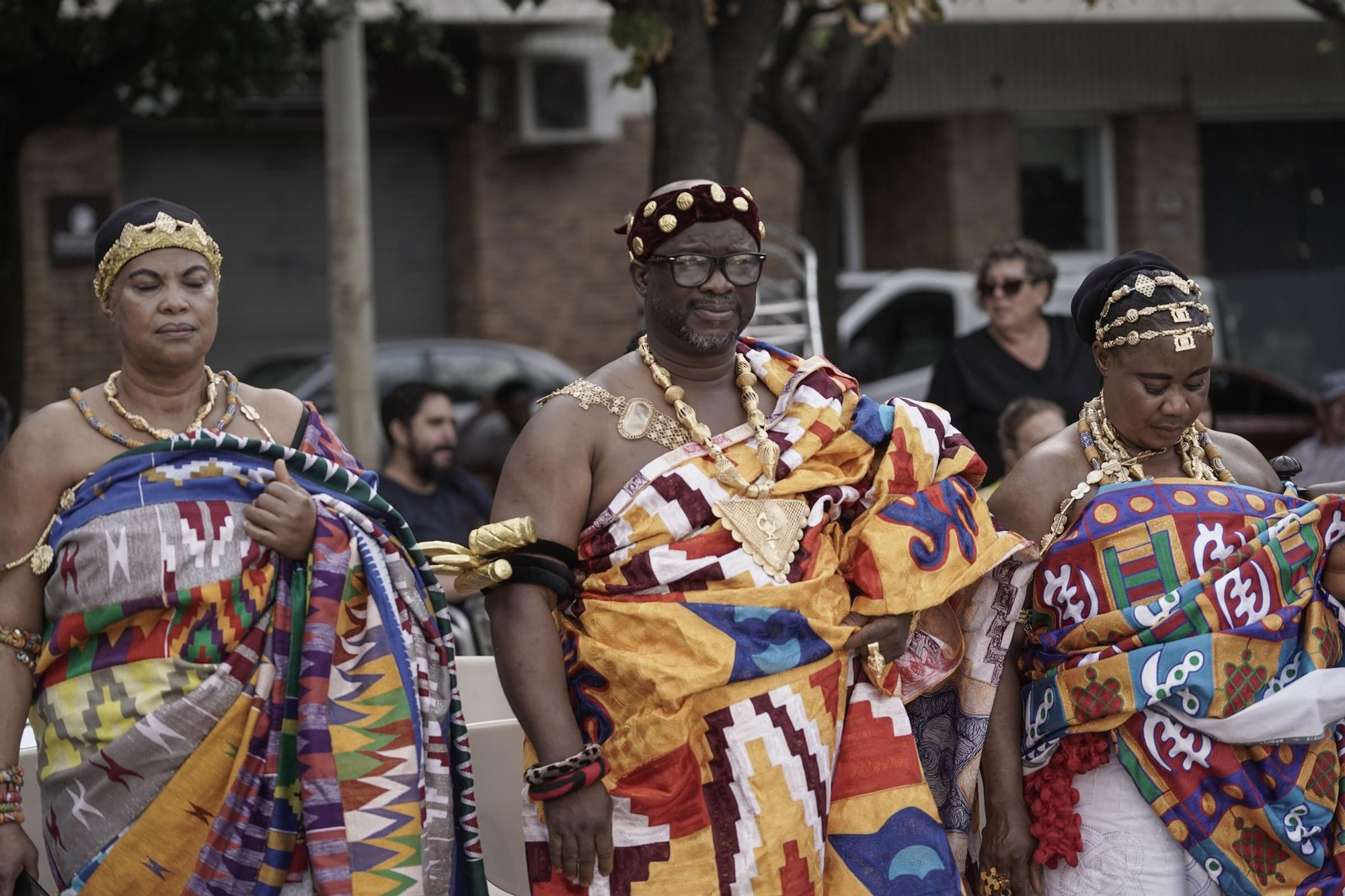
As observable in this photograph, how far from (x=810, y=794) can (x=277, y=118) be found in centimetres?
1216

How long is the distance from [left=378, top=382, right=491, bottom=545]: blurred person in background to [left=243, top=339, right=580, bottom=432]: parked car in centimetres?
463

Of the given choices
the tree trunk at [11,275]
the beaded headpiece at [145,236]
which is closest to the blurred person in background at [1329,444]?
the tree trunk at [11,275]

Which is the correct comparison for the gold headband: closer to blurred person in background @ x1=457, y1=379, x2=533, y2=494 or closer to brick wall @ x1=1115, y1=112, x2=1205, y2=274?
blurred person in background @ x1=457, y1=379, x2=533, y2=494

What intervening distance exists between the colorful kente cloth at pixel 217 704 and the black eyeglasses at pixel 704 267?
908mm

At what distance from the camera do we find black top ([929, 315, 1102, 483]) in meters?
6.61

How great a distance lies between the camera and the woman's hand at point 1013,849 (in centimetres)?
382

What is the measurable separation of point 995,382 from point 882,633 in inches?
125

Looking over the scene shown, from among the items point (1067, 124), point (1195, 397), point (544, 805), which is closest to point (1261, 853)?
point (1195, 397)

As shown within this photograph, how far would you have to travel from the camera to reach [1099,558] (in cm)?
377

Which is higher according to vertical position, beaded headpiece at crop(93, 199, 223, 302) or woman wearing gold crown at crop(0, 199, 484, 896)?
beaded headpiece at crop(93, 199, 223, 302)

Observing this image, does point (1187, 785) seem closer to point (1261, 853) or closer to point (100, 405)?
point (1261, 853)

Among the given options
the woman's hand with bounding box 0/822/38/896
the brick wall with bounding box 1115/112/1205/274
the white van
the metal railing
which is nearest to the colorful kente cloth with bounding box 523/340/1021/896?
the woman's hand with bounding box 0/822/38/896

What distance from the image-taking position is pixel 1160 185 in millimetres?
18281

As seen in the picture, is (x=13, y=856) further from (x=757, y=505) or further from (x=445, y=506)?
(x=445, y=506)
